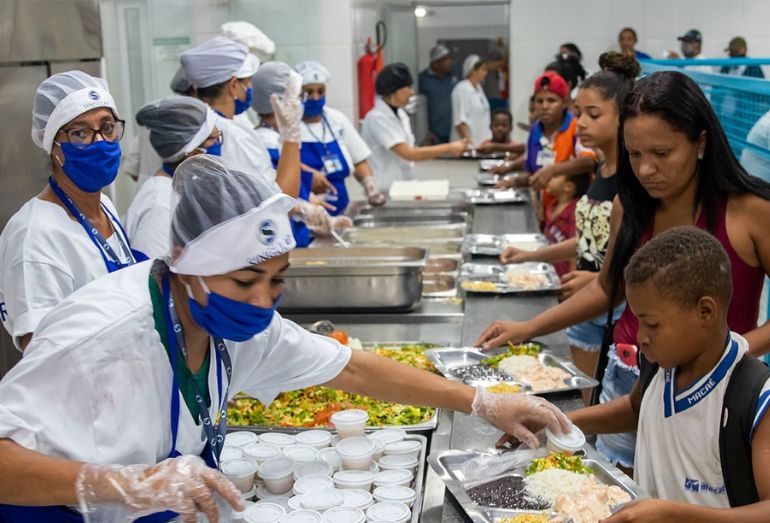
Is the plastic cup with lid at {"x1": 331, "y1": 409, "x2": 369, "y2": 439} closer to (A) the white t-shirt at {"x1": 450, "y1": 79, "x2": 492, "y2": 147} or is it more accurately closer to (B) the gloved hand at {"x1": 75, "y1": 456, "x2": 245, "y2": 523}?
(B) the gloved hand at {"x1": 75, "y1": 456, "x2": 245, "y2": 523}

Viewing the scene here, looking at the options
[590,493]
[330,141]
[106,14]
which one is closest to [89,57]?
[106,14]

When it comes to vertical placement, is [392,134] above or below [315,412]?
above

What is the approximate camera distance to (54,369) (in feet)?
4.47

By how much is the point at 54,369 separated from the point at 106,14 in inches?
141

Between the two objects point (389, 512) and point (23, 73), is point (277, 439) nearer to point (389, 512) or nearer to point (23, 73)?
point (389, 512)

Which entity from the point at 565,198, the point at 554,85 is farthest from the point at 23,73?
the point at 554,85

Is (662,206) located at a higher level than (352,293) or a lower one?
higher

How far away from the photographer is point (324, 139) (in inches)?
214

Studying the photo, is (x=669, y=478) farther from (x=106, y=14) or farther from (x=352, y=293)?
(x=106, y=14)

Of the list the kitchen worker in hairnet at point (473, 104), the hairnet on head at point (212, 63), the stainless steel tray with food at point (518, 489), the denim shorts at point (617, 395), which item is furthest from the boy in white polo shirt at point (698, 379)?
the kitchen worker in hairnet at point (473, 104)

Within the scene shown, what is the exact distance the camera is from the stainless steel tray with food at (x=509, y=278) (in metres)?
3.36

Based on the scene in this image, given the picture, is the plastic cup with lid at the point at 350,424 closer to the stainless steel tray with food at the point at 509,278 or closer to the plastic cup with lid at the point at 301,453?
the plastic cup with lid at the point at 301,453

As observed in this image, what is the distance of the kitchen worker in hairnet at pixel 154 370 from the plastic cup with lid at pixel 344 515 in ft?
0.76

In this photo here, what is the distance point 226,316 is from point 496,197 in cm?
434
